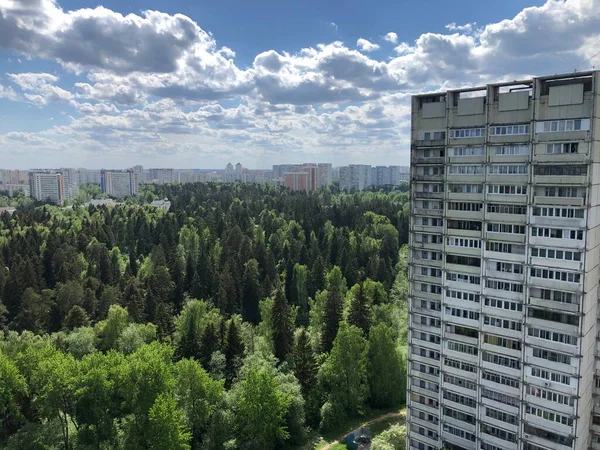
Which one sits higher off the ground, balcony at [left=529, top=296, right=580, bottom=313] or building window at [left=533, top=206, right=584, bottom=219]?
building window at [left=533, top=206, right=584, bottom=219]

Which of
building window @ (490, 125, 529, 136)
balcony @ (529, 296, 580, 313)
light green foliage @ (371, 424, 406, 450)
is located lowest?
light green foliage @ (371, 424, 406, 450)

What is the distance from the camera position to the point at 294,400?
135ft

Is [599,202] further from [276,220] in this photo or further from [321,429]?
[276,220]

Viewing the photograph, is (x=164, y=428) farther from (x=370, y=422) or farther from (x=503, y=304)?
(x=503, y=304)

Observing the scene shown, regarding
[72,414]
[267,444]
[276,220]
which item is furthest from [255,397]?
[276,220]

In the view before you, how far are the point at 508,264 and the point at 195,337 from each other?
1510 inches

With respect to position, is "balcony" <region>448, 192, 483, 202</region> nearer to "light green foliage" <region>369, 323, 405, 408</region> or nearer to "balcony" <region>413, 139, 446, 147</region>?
"balcony" <region>413, 139, 446, 147</region>

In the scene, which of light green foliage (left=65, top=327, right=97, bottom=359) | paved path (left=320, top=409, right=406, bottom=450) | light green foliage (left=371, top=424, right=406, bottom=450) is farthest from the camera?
light green foliage (left=65, top=327, right=97, bottom=359)

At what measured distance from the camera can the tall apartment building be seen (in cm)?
2594

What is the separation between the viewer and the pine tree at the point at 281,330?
184 feet

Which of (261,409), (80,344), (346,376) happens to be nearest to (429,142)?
(261,409)

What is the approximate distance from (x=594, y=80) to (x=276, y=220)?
334ft

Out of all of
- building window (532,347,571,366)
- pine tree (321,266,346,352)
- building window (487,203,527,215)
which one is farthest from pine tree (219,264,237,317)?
building window (532,347,571,366)

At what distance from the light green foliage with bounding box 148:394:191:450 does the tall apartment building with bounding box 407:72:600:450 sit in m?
18.4
